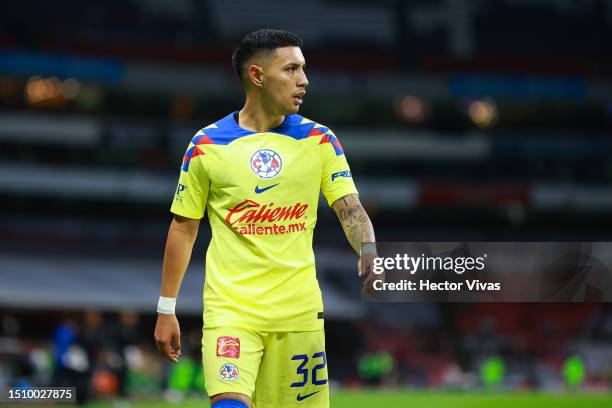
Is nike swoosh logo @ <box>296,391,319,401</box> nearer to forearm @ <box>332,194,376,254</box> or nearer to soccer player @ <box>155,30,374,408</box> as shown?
soccer player @ <box>155,30,374,408</box>

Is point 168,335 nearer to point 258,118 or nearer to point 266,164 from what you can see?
point 266,164

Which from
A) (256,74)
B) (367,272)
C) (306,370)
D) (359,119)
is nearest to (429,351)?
(359,119)

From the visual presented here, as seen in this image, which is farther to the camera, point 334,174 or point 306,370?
point 334,174

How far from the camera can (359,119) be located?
37.5m

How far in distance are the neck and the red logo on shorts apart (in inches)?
38.7

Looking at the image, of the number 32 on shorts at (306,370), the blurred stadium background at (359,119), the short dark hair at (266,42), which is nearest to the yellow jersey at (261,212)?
the number 32 on shorts at (306,370)

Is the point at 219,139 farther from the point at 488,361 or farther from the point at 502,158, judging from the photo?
the point at 502,158

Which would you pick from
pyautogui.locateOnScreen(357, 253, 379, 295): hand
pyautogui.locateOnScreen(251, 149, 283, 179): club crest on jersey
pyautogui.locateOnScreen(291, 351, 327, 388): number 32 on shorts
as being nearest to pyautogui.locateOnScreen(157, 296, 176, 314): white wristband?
pyautogui.locateOnScreen(291, 351, 327, 388): number 32 on shorts

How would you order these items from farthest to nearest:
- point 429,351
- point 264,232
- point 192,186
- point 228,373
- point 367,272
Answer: point 429,351, point 192,186, point 264,232, point 228,373, point 367,272

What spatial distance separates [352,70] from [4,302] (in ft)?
48.2

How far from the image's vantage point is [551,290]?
5438 millimetres

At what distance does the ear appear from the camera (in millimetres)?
4828

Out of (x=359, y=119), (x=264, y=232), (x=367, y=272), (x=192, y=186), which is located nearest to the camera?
(x=367, y=272)

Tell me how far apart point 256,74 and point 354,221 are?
0.83 metres
